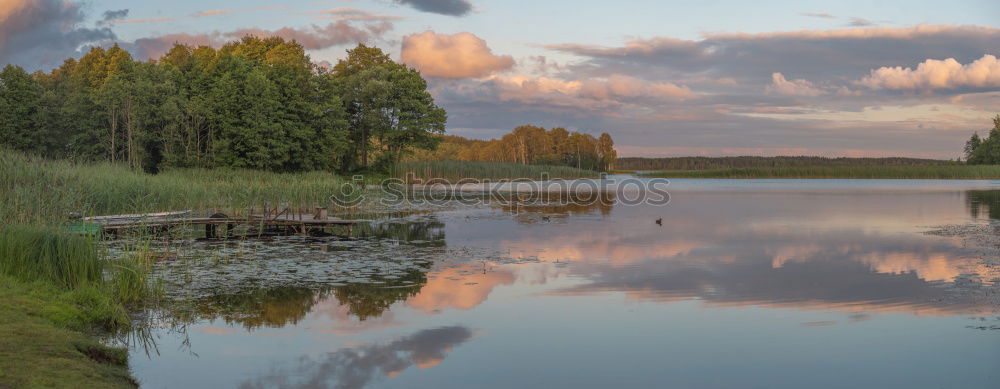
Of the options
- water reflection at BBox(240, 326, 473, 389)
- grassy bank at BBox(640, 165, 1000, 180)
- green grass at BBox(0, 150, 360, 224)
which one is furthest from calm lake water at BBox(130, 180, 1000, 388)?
grassy bank at BBox(640, 165, 1000, 180)

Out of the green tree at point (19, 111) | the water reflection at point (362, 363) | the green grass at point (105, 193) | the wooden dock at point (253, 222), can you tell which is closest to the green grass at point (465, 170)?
the green tree at point (19, 111)

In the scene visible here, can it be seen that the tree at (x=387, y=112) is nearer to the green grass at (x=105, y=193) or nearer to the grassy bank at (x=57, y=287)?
the green grass at (x=105, y=193)

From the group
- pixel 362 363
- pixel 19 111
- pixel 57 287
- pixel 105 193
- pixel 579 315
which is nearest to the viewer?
pixel 362 363

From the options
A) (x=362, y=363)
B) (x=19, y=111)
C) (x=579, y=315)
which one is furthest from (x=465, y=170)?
(x=362, y=363)

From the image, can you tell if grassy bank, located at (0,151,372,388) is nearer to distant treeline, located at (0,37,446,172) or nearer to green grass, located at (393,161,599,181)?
distant treeline, located at (0,37,446,172)

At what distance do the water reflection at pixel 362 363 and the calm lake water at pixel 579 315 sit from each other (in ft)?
0.13

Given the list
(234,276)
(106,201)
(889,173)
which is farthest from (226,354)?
(889,173)

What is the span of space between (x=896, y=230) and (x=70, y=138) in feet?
197

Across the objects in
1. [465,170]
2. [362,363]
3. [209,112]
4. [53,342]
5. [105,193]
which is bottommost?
[362,363]

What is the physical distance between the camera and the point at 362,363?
396 inches

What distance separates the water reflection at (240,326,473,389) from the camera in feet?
A: 30.5

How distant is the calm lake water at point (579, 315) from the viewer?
9.79 meters

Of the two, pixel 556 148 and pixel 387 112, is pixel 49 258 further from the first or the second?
pixel 556 148

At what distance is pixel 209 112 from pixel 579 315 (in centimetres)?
4738
